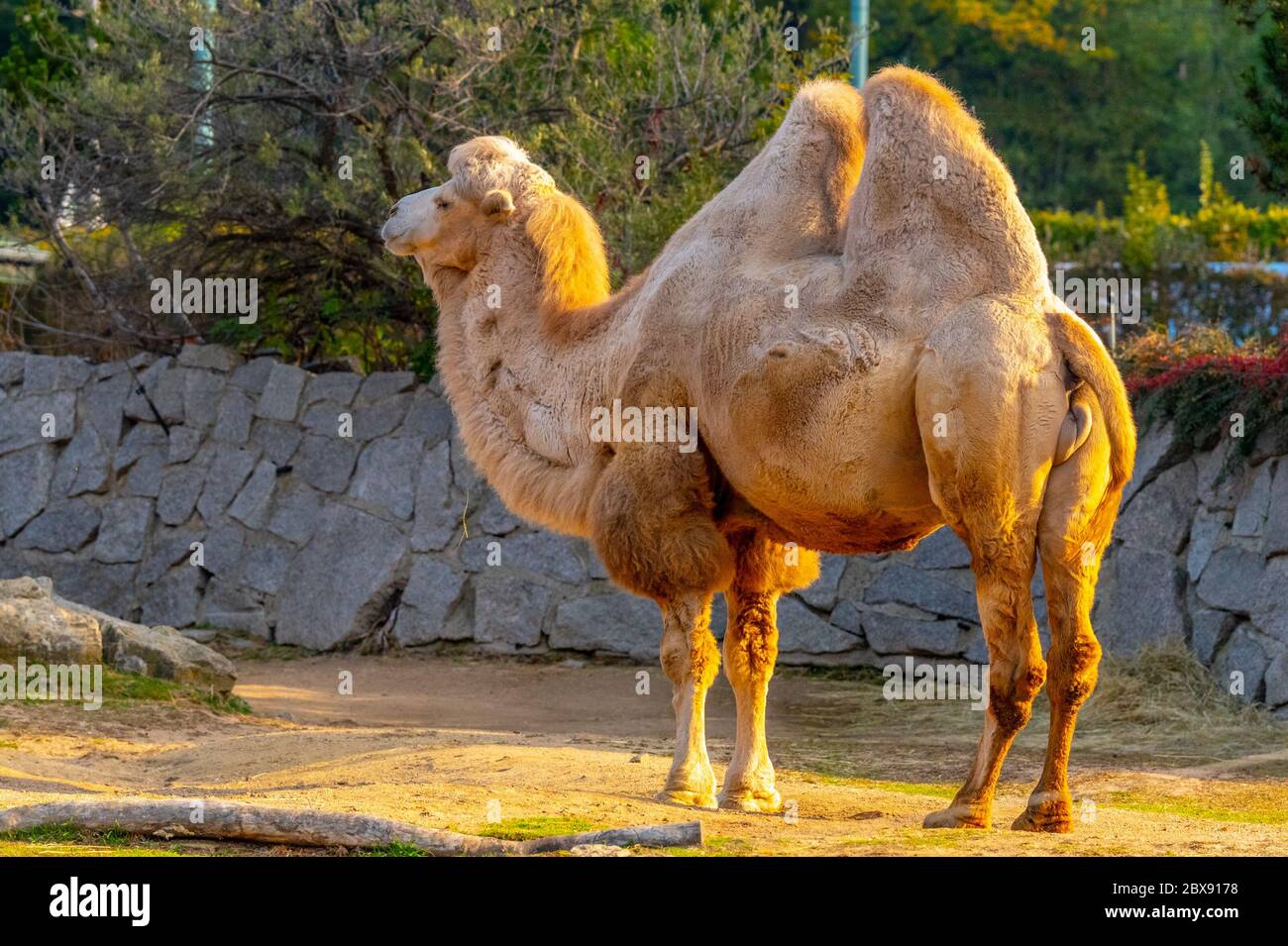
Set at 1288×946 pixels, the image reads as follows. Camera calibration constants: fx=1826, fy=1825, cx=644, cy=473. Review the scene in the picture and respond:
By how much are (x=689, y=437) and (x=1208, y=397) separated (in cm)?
563

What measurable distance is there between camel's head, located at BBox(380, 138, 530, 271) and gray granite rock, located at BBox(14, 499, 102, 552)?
7.91 metres

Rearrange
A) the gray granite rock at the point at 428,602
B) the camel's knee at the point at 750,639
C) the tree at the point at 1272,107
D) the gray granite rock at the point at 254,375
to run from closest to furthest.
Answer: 1. the camel's knee at the point at 750,639
2. the tree at the point at 1272,107
3. the gray granite rock at the point at 428,602
4. the gray granite rock at the point at 254,375

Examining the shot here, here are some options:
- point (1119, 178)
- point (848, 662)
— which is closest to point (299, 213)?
point (848, 662)

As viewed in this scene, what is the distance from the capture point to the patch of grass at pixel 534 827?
20.6ft

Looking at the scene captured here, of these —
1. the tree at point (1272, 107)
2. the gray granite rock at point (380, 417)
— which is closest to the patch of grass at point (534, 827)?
the tree at point (1272, 107)

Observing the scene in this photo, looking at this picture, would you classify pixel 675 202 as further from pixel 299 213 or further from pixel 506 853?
pixel 506 853

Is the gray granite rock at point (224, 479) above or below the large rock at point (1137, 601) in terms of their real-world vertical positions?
above

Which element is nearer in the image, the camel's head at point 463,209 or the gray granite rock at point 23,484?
the camel's head at point 463,209

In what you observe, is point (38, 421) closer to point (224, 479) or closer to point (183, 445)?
point (183, 445)

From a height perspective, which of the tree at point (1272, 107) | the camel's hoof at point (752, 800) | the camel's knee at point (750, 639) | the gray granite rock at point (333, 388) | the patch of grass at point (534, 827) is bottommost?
the camel's hoof at point (752, 800)

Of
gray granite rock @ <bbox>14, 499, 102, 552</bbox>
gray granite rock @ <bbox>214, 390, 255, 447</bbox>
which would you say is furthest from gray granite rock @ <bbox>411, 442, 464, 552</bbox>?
gray granite rock @ <bbox>14, 499, 102, 552</bbox>

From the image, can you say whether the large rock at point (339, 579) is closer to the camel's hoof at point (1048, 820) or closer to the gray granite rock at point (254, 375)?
the gray granite rock at point (254, 375)

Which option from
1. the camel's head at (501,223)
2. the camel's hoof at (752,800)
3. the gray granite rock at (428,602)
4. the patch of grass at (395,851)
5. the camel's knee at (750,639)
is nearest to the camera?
the patch of grass at (395,851)

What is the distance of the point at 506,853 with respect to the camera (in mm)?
5820
